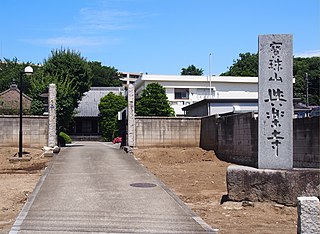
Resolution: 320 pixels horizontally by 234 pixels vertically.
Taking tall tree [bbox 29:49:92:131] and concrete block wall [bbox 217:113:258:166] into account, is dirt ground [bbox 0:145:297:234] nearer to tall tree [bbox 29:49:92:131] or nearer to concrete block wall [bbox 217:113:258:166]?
concrete block wall [bbox 217:113:258:166]

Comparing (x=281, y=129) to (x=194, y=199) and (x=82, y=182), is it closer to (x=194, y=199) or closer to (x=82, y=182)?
(x=194, y=199)

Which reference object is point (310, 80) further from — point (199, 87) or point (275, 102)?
point (275, 102)

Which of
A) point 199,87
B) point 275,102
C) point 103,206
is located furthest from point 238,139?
point 199,87

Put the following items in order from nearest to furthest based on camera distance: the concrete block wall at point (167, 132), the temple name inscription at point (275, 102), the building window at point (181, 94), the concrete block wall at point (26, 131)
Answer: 1. the temple name inscription at point (275, 102)
2. the concrete block wall at point (26, 131)
3. the concrete block wall at point (167, 132)
4. the building window at point (181, 94)

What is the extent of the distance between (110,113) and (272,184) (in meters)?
37.7

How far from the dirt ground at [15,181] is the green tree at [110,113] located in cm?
2409

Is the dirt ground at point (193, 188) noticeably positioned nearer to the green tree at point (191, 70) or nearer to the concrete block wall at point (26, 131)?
the concrete block wall at point (26, 131)

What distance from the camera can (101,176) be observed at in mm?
14477

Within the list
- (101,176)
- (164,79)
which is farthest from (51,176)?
(164,79)

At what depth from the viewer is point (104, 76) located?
257 feet

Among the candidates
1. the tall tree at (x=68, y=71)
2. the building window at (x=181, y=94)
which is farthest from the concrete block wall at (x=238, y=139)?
the building window at (x=181, y=94)

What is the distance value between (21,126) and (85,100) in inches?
1327

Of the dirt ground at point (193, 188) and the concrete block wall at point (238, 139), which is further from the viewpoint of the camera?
the concrete block wall at point (238, 139)

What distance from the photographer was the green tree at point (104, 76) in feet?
252
